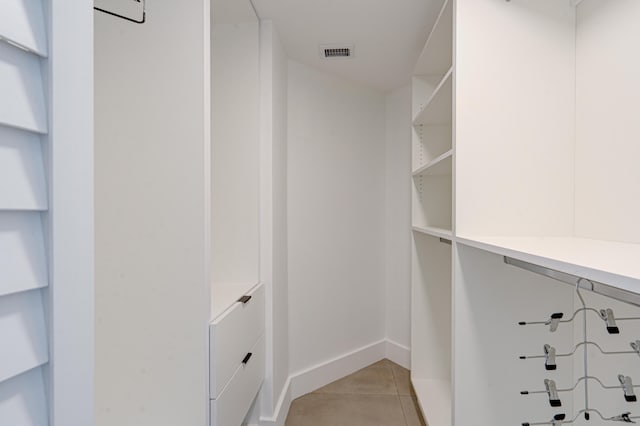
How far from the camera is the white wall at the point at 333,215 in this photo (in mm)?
2533

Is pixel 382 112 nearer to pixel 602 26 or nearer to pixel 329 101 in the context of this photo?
pixel 329 101

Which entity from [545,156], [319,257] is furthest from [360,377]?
[545,156]

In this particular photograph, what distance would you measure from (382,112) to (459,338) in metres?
2.14

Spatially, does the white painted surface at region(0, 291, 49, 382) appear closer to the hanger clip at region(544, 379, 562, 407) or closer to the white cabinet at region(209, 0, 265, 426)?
the hanger clip at region(544, 379, 562, 407)

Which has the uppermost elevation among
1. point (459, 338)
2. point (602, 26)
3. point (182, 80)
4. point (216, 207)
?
point (602, 26)

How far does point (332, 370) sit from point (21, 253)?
2586 mm

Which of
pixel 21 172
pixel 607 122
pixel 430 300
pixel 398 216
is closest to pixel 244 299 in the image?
pixel 21 172

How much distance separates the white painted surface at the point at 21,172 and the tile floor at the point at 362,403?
2151 mm

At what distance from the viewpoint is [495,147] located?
1385mm

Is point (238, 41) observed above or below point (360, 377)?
above

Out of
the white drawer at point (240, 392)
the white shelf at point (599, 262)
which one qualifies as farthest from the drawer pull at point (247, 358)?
the white shelf at point (599, 262)

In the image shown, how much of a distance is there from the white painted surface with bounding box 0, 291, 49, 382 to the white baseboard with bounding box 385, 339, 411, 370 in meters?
2.87

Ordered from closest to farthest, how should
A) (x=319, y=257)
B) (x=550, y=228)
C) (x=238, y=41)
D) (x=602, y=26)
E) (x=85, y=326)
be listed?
(x=85, y=326) → (x=602, y=26) → (x=550, y=228) → (x=238, y=41) → (x=319, y=257)

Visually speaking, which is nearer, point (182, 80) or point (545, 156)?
point (182, 80)
